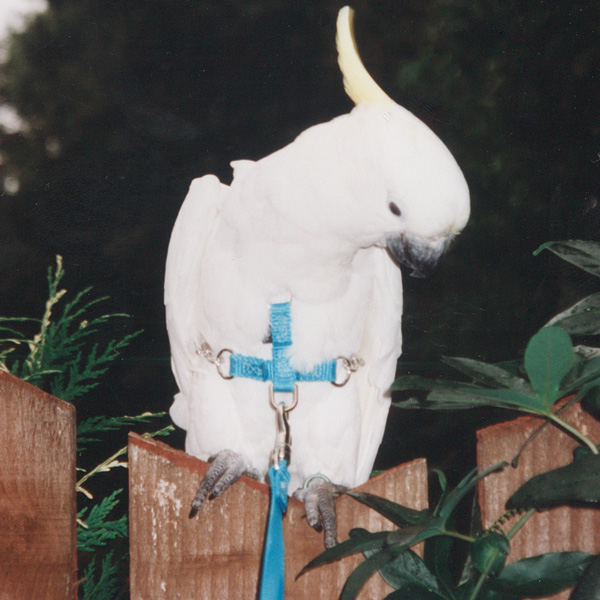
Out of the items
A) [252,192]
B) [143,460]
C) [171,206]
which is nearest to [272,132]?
[171,206]

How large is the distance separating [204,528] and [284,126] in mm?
1343

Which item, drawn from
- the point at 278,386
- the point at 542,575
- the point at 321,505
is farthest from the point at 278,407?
the point at 542,575

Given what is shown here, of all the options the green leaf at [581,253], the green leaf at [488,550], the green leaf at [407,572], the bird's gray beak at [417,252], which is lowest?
the green leaf at [407,572]

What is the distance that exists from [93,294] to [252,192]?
3.75 feet

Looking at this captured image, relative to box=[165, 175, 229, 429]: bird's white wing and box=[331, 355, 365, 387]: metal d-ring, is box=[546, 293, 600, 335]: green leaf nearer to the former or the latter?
box=[331, 355, 365, 387]: metal d-ring

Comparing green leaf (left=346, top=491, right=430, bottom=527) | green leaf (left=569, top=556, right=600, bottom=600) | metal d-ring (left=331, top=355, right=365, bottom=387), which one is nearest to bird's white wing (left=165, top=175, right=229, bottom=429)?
metal d-ring (left=331, top=355, right=365, bottom=387)

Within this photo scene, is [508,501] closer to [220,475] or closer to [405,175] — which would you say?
[405,175]

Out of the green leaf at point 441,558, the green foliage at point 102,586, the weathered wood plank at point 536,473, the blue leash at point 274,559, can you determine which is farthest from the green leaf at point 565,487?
the green foliage at point 102,586

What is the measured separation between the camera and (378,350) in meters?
1.27

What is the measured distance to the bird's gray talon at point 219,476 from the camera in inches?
32.8

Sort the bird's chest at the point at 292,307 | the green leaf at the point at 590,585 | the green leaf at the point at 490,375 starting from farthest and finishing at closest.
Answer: the bird's chest at the point at 292,307
the green leaf at the point at 490,375
the green leaf at the point at 590,585

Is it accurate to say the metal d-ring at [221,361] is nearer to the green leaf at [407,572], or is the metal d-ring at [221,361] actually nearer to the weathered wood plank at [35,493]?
the weathered wood plank at [35,493]

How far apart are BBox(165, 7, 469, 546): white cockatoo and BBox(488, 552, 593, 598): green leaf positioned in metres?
0.29

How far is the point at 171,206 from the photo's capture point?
6.53 ft
